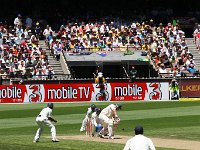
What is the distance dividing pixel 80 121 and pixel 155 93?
16239mm

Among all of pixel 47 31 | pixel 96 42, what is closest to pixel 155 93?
pixel 96 42

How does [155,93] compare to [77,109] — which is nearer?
[77,109]

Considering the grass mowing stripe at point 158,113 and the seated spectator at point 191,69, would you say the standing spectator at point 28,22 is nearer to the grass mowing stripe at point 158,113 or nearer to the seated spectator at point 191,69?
the seated spectator at point 191,69

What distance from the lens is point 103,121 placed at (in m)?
27.6

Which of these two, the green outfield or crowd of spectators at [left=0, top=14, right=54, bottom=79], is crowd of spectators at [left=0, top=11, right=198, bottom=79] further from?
the green outfield

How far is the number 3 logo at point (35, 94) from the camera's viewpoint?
160 ft

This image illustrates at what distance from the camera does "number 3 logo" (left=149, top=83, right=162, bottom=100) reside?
50312mm

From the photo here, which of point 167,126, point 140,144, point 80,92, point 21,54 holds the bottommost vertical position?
point 167,126

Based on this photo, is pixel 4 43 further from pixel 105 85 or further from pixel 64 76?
pixel 105 85

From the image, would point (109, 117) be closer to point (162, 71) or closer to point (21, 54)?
point (21, 54)

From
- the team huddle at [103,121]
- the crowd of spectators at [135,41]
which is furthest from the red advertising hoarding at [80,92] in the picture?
the team huddle at [103,121]

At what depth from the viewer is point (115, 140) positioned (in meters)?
26.5

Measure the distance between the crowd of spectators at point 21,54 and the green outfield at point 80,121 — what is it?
525cm

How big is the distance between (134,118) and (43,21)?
25.2 meters
